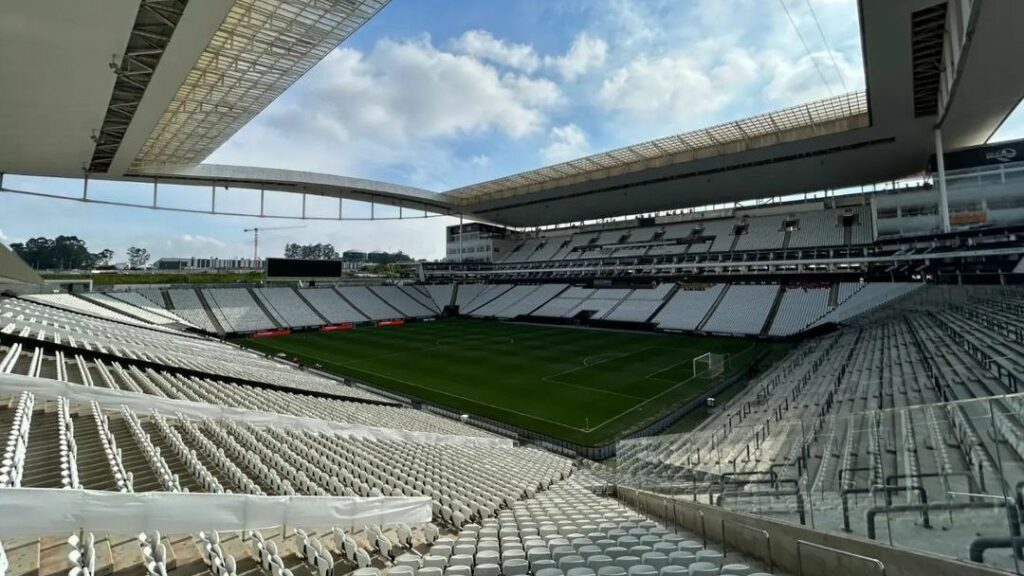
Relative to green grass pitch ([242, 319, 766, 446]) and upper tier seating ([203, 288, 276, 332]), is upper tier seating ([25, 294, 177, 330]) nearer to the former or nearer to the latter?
green grass pitch ([242, 319, 766, 446])

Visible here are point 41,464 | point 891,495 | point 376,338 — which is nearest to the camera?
point 891,495

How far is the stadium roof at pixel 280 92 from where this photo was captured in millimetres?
12297

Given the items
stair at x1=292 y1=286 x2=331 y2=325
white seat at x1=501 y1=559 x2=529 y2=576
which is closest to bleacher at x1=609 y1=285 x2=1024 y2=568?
white seat at x1=501 y1=559 x2=529 y2=576

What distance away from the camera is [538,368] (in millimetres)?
28391

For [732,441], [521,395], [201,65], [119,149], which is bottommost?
[521,395]

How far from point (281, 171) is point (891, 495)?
38971 millimetres

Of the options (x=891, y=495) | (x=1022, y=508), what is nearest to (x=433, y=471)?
(x=891, y=495)

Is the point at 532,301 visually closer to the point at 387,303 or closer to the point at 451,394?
the point at 387,303

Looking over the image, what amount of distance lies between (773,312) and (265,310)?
46372 mm

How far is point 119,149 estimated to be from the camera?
22641 millimetres

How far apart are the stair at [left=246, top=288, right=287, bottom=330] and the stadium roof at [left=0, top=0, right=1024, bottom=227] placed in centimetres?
1378

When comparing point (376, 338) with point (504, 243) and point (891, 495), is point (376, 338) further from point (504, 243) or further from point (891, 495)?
point (891, 495)

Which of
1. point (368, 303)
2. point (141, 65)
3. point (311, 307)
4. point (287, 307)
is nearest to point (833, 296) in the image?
point (141, 65)

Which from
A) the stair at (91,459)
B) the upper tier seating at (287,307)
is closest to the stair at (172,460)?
the stair at (91,459)
